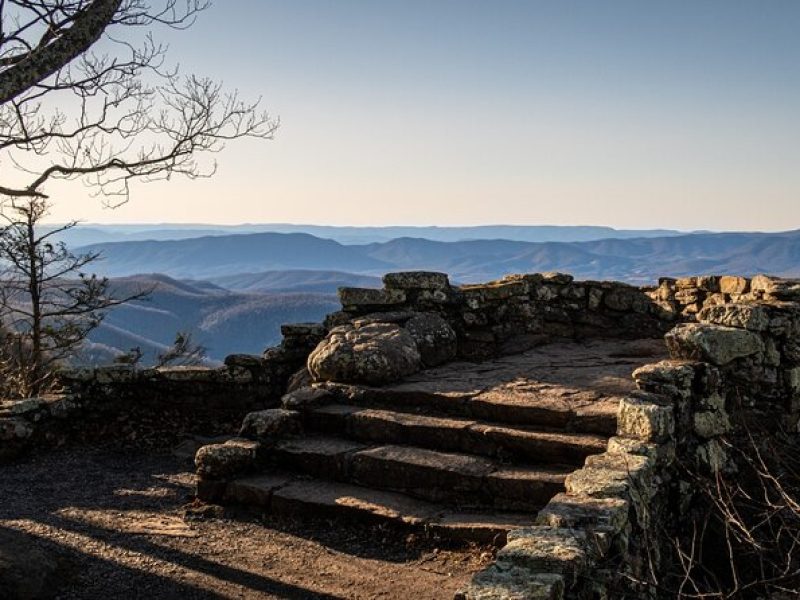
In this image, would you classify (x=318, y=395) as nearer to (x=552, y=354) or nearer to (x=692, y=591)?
(x=552, y=354)

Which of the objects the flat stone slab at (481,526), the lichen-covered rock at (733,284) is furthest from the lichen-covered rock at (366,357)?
the lichen-covered rock at (733,284)

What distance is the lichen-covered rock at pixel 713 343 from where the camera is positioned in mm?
7094

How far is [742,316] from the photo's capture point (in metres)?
7.41

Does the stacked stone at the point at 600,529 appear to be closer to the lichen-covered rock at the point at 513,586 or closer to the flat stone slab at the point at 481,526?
the lichen-covered rock at the point at 513,586

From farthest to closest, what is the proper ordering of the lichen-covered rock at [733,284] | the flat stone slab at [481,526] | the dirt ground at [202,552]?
the lichen-covered rock at [733,284] → the flat stone slab at [481,526] → the dirt ground at [202,552]

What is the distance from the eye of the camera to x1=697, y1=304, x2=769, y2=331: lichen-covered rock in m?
7.38

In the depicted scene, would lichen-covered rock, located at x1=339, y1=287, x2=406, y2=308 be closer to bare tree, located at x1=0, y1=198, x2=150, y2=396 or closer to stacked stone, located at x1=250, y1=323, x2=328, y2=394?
stacked stone, located at x1=250, y1=323, x2=328, y2=394

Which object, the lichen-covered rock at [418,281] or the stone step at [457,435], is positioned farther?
the lichen-covered rock at [418,281]

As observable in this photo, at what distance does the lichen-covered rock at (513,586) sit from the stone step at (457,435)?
223 centimetres

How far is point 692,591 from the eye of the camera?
18.0 feet

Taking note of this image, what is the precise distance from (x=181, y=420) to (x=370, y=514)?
421 cm

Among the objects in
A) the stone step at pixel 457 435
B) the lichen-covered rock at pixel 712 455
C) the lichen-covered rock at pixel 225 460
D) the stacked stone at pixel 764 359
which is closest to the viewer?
the stone step at pixel 457 435

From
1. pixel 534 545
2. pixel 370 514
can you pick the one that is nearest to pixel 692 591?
pixel 534 545

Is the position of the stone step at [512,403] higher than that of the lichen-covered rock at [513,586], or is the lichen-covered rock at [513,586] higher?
the stone step at [512,403]
